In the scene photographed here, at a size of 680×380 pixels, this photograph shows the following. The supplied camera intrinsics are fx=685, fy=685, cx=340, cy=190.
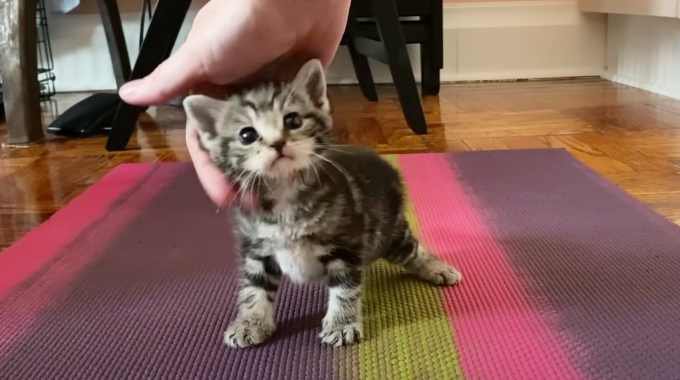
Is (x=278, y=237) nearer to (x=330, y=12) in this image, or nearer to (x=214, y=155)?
(x=214, y=155)

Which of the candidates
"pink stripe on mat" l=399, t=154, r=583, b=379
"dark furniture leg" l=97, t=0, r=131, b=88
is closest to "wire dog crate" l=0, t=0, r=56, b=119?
"dark furniture leg" l=97, t=0, r=131, b=88

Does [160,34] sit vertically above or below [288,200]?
above

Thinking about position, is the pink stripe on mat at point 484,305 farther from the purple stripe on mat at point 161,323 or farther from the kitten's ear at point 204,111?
the kitten's ear at point 204,111

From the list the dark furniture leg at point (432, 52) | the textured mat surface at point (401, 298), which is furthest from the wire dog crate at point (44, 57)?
the textured mat surface at point (401, 298)

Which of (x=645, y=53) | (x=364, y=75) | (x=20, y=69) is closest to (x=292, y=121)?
(x=20, y=69)

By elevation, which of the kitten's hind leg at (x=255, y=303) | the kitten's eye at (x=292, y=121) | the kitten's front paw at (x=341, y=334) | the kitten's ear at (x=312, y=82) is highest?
the kitten's ear at (x=312, y=82)

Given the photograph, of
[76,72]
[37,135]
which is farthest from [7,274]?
[76,72]

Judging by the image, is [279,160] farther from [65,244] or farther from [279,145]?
[65,244]
